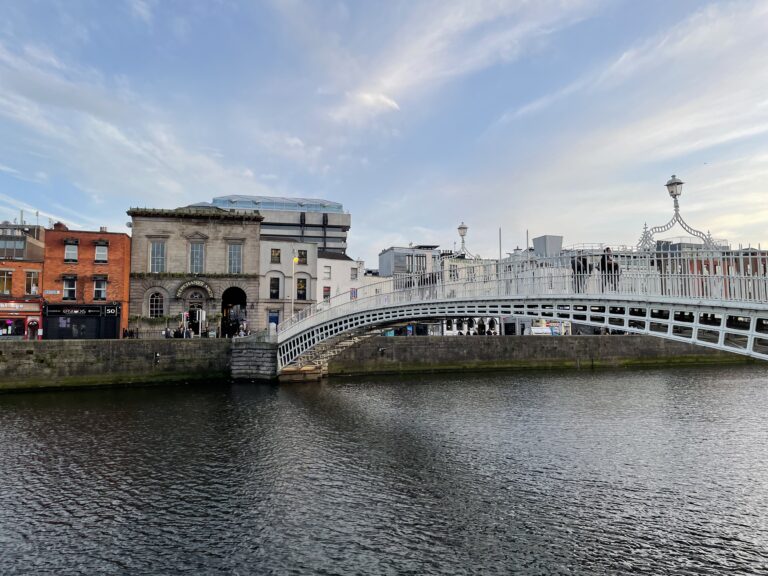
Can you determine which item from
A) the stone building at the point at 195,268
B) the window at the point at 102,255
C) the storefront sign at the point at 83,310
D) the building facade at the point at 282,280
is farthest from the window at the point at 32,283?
the building facade at the point at 282,280

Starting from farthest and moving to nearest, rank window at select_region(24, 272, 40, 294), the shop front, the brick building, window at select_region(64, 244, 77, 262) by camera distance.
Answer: window at select_region(64, 244, 77, 262) < window at select_region(24, 272, 40, 294) < the brick building < the shop front

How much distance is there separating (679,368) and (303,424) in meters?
38.1

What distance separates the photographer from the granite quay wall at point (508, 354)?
129 feet

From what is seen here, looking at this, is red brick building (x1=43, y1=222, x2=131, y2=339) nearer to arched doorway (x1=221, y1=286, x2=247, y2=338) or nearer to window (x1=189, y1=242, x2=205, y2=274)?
window (x1=189, y1=242, x2=205, y2=274)

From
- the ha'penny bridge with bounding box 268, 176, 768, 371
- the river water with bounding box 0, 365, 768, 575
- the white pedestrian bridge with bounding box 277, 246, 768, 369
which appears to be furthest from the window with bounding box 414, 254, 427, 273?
the river water with bounding box 0, 365, 768, 575

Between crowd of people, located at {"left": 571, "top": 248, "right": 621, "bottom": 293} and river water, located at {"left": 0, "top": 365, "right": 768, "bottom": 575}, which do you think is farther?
crowd of people, located at {"left": 571, "top": 248, "right": 621, "bottom": 293}

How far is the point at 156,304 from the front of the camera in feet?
138

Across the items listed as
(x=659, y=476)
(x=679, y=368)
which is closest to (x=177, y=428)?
(x=659, y=476)

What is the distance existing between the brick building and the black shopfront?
30.1 inches

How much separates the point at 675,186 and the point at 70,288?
4081 centimetres

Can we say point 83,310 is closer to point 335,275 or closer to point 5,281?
point 5,281

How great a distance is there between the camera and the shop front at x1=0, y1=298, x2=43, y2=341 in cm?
3616

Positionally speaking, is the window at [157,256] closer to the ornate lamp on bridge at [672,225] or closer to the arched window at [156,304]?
the arched window at [156,304]

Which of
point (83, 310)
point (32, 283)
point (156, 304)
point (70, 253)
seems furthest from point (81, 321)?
point (156, 304)
